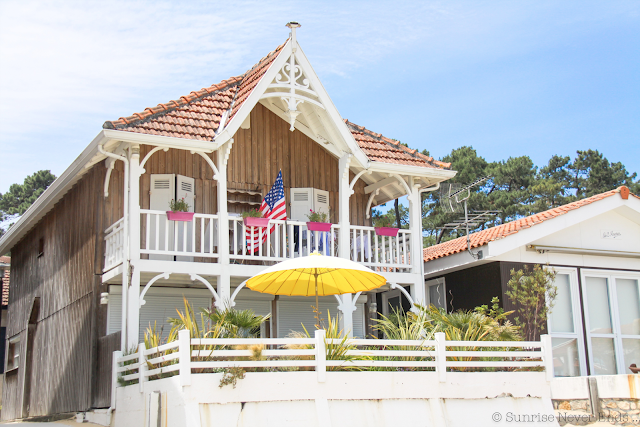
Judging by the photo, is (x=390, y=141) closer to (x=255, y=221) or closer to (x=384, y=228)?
(x=384, y=228)

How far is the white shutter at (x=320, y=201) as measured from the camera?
55.9 ft

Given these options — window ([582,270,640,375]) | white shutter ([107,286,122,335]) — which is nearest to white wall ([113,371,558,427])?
white shutter ([107,286,122,335])

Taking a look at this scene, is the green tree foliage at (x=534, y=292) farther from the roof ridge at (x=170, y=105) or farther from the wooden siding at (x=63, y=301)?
the wooden siding at (x=63, y=301)

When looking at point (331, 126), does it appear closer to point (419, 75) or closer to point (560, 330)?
point (419, 75)

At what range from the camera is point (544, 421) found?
478 inches

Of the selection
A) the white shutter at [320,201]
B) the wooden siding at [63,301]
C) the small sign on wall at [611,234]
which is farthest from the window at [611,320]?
the wooden siding at [63,301]

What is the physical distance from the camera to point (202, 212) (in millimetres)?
16094

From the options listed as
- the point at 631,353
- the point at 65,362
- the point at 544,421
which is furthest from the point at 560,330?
the point at 65,362

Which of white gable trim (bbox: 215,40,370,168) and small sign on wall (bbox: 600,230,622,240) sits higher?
white gable trim (bbox: 215,40,370,168)

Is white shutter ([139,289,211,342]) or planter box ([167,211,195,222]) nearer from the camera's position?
planter box ([167,211,195,222])

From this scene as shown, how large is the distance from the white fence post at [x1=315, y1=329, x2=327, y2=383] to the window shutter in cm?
629

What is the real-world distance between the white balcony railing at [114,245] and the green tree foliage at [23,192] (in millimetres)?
36984

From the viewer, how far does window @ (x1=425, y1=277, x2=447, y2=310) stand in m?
18.4

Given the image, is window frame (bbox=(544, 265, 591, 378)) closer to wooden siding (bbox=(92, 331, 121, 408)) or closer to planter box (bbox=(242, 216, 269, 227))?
planter box (bbox=(242, 216, 269, 227))
